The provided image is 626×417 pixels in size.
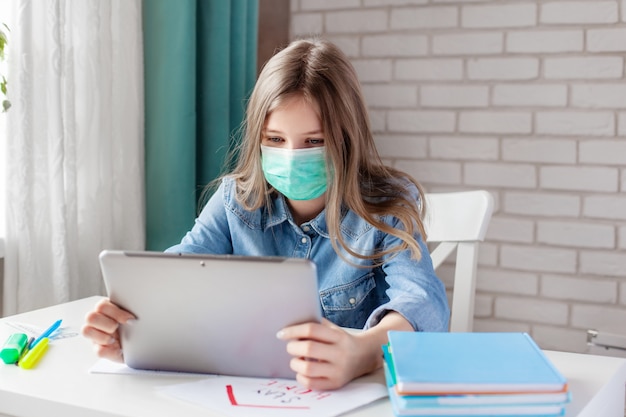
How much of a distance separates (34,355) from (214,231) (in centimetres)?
51

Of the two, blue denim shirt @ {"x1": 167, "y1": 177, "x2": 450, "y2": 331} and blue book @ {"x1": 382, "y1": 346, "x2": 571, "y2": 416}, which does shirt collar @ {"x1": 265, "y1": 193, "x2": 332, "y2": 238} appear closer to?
blue denim shirt @ {"x1": 167, "y1": 177, "x2": 450, "y2": 331}

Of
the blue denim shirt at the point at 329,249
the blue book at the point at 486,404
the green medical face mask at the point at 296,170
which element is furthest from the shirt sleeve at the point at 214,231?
the blue book at the point at 486,404

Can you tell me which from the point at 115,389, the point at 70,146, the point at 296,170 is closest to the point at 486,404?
Result: the point at 115,389

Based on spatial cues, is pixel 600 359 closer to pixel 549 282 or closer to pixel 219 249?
pixel 219 249

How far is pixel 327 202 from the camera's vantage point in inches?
53.7

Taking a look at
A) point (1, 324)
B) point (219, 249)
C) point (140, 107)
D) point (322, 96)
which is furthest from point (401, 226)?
point (140, 107)

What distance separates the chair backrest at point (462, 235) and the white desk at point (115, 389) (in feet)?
1.81

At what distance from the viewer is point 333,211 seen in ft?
4.40

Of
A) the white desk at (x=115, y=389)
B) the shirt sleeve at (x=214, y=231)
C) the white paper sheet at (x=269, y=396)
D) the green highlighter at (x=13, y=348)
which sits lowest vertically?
the white desk at (x=115, y=389)

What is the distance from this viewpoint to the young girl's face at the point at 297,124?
1288 mm

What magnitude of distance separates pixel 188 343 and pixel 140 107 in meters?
1.09

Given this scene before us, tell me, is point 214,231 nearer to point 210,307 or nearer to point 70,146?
point 70,146

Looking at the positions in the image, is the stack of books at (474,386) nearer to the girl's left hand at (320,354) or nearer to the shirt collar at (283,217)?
the girl's left hand at (320,354)

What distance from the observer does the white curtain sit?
1.58 meters
